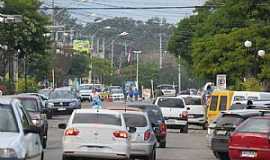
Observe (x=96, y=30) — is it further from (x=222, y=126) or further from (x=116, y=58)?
(x=222, y=126)

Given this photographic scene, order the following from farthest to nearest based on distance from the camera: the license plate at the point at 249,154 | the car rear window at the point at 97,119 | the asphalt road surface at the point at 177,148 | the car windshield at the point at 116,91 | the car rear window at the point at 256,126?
the car windshield at the point at 116,91 < the asphalt road surface at the point at 177,148 < the car rear window at the point at 256,126 < the license plate at the point at 249,154 < the car rear window at the point at 97,119

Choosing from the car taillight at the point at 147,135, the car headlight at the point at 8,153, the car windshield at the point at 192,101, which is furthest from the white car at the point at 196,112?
the car headlight at the point at 8,153

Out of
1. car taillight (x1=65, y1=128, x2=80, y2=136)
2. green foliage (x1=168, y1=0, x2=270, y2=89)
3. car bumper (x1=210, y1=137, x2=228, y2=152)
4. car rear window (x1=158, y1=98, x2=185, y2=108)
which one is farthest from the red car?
green foliage (x1=168, y1=0, x2=270, y2=89)

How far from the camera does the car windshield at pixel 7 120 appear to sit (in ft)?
52.5

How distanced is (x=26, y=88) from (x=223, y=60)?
1968 cm

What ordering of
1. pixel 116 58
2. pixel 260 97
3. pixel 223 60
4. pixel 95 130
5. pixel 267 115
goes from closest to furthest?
pixel 95 130 < pixel 267 115 < pixel 260 97 < pixel 223 60 < pixel 116 58

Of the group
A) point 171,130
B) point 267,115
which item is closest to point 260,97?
point 171,130

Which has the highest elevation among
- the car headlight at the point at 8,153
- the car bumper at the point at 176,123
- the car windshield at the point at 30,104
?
the car headlight at the point at 8,153

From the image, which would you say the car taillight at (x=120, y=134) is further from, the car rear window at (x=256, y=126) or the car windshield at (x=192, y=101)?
the car windshield at (x=192, y=101)

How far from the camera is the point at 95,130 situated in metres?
22.7

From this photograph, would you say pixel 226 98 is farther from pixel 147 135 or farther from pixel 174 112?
pixel 147 135

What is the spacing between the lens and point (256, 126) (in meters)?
A: 24.7

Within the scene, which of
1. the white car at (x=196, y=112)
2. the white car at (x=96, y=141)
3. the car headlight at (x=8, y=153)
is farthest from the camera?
the white car at (x=196, y=112)

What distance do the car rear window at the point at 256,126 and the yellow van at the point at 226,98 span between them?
17092 millimetres
